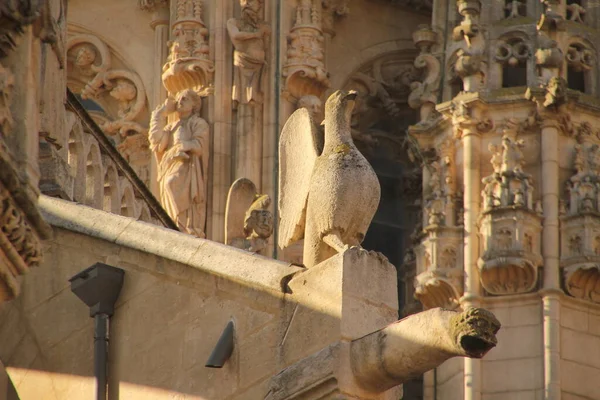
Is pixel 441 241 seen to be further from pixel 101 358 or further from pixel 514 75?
pixel 101 358

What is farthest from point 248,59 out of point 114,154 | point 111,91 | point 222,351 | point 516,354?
point 222,351

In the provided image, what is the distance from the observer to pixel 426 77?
31109 millimetres

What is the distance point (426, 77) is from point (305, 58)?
139 cm

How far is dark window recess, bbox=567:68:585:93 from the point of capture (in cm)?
3066

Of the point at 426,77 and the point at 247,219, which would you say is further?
the point at 426,77

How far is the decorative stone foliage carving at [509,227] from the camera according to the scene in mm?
29094

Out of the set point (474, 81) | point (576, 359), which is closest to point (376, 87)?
point (474, 81)

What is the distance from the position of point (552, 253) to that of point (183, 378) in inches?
429

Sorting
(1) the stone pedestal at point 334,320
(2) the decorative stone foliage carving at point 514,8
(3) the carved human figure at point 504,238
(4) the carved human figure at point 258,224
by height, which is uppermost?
(2) the decorative stone foliage carving at point 514,8

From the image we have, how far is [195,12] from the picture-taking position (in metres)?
30.5

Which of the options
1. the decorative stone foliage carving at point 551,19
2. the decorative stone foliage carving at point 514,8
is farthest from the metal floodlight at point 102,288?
the decorative stone foliage carving at point 514,8

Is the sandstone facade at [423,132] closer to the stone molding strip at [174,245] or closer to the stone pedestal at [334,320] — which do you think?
the stone molding strip at [174,245]

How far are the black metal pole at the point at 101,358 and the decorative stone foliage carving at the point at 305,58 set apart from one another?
1107 centimetres

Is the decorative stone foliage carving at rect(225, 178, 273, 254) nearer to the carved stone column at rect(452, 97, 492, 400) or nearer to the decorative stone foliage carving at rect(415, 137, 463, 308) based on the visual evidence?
the carved stone column at rect(452, 97, 492, 400)
